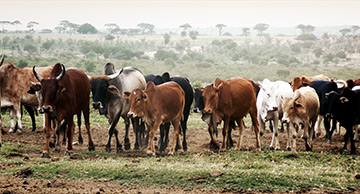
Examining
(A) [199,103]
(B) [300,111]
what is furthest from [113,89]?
(B) [300,111]

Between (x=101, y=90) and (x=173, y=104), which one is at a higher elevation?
(x=101, y=90)

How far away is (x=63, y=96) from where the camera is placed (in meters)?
12.1

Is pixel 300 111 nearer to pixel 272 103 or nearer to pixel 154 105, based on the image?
pixel 272 103

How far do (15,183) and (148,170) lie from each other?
2.34 meters

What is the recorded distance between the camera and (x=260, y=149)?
13.5 metres

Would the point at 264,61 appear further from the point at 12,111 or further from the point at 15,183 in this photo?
the point at 15,183

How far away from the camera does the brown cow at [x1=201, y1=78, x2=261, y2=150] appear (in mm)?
12750

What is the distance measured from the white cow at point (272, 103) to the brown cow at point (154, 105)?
102 inches

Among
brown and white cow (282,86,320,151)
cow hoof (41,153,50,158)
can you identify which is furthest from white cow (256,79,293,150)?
cow hoof (41,153,50,158)

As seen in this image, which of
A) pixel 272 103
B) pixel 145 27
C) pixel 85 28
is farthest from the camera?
pixel 145 27

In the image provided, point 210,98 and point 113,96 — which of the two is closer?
point 210,98

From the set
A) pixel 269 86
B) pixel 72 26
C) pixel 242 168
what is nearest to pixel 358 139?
pixel 269 86

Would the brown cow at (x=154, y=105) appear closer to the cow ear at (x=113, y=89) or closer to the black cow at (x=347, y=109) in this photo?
the cow ear at (x=113, y=89)

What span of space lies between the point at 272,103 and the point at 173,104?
9.60ft
